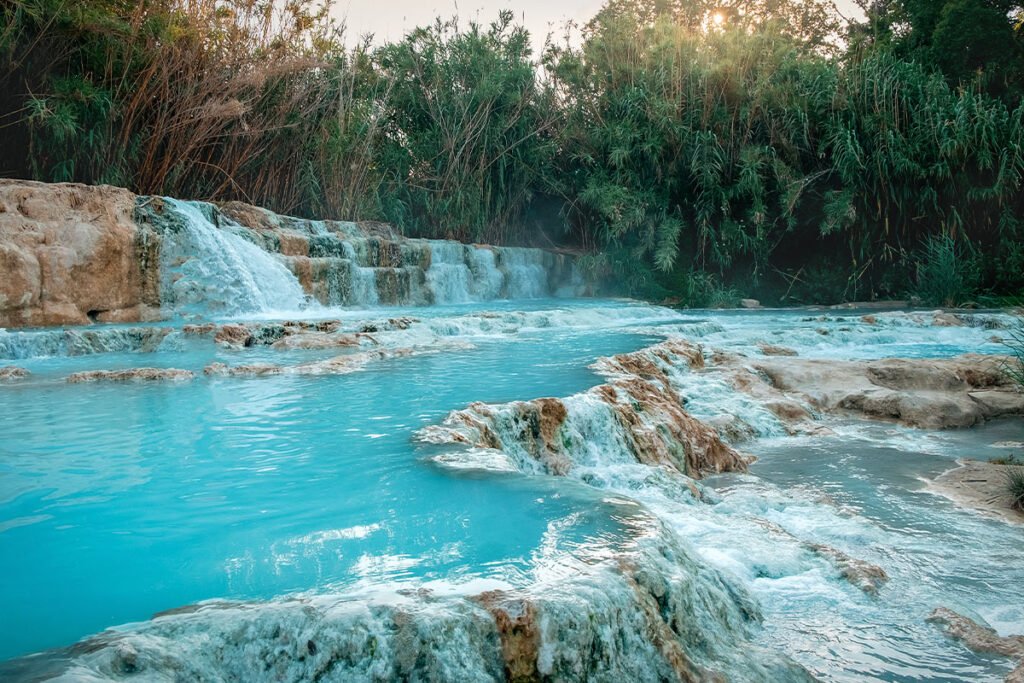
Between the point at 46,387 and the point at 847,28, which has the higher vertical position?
the point at 847,28

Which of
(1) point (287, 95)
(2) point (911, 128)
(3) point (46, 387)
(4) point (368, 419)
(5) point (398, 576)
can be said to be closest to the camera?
(5) point (398, 576)

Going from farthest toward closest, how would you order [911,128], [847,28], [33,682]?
[847,28]
[911,128]
[33,682]

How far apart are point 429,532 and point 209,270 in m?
6.90

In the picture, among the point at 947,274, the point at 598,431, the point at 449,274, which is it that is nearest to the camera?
the point at 598,431

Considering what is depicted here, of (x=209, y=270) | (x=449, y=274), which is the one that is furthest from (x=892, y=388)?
(x=449, y=274)

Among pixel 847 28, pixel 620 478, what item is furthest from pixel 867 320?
pixel 847 28

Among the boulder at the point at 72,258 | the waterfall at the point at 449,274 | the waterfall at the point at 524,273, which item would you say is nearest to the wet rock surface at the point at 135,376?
the boulder at the point at 72,258

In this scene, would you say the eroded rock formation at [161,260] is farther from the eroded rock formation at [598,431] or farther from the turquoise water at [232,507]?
the eroded rock formation at [598,431]

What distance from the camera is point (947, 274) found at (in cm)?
1176

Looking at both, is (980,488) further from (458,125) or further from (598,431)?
(458,125)

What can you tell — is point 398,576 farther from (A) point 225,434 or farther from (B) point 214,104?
(B) point 214,104

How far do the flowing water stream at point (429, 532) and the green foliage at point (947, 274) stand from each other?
778 centimetres

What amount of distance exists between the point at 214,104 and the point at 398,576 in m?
8.90

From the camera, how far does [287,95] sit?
1101 centimetres
